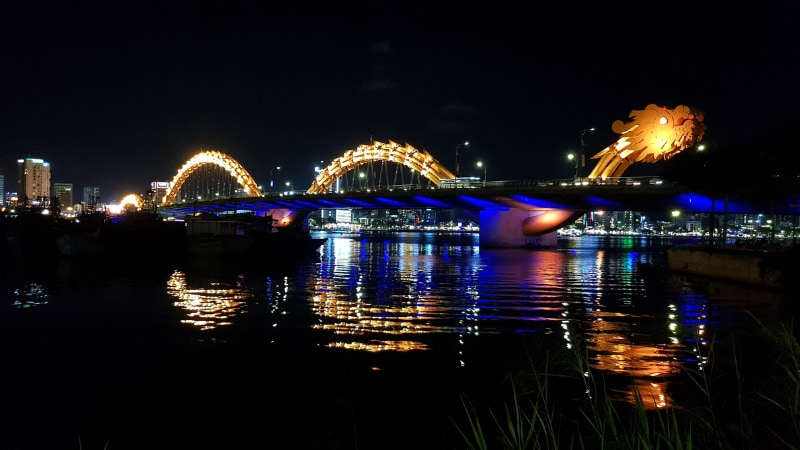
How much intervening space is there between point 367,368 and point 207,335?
617 cm

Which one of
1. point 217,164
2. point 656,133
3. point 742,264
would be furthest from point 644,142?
point 217,164

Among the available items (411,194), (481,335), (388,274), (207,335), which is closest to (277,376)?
(207,335)

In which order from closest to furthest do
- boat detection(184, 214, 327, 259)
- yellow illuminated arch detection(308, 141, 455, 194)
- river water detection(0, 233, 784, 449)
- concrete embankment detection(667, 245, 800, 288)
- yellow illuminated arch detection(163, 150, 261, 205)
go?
1. river water detection(0, 233, 784, 449)
2. concrete embankment detection(667, 245, 800, 288)
3. boat detection(184, 214, 327, 259)
4. yellow illuminated arch detection(308, 141, 455, 194)
5. yellow illuminated arch detection(163, 150, 261, 205)

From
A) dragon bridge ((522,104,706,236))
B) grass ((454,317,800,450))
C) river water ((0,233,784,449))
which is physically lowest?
river water ((0,233,784,449))

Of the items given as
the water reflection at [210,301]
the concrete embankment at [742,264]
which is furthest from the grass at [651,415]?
the concrete embankment at [742,264]

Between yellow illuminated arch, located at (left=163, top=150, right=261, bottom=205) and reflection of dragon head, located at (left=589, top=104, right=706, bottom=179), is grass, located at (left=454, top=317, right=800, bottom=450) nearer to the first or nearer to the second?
reflection of dragon head, located at (left=589, top=104, right=706, bottom=179)

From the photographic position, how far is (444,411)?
1102 cm

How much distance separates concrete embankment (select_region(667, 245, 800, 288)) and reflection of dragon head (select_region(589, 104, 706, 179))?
28963mm

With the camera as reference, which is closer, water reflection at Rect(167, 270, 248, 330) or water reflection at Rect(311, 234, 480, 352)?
water reflection at Rect(311, 234, 480, 352)

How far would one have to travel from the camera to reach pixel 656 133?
245ft

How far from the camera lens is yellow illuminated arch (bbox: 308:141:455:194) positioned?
106 m

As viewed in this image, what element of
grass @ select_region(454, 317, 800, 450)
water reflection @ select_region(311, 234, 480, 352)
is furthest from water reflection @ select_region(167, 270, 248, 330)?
grass @ select_region(454, 317, 800, 450)

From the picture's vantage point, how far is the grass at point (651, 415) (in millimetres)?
6094

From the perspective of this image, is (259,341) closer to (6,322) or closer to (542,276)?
(6,322)
